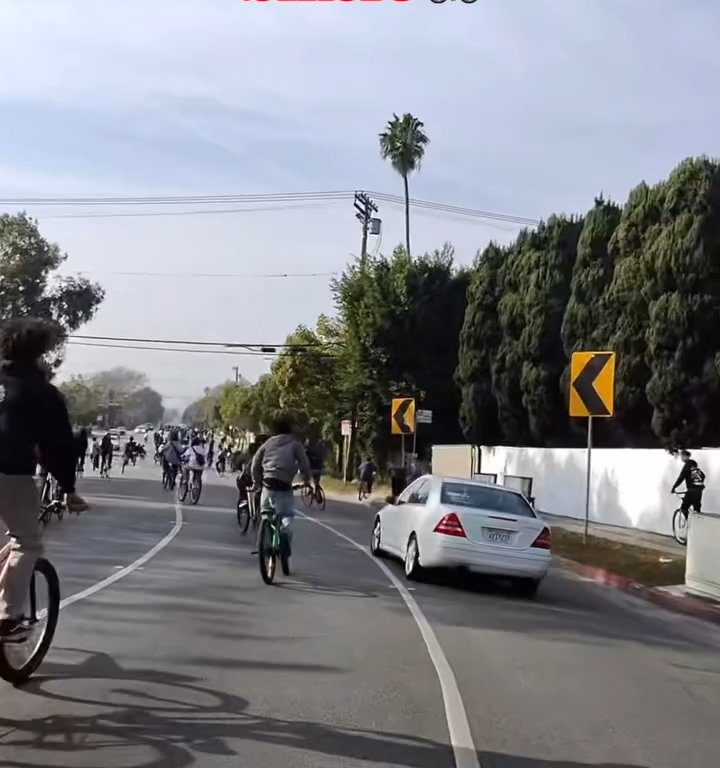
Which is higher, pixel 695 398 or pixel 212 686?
pixel 695 398

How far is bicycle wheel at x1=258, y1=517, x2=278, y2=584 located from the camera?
1302cm

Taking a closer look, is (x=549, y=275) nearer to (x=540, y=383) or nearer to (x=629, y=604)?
(x=540, y=383)

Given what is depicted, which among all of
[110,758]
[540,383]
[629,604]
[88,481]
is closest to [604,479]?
[540,383]

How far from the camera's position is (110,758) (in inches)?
230

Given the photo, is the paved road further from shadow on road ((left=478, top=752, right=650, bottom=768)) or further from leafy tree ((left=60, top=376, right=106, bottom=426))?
leafy tree ((left=60, top=376, right=106, bottom=426))

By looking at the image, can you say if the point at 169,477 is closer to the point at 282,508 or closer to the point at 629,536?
the point at 629,536

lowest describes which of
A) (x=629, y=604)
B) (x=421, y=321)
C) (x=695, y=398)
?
(x=629, y=604)

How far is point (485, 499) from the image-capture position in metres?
15.0

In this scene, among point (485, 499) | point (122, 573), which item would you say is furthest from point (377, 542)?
point (122, 573)

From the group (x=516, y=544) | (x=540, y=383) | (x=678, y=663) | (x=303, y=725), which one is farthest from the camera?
(x=540, y=383)

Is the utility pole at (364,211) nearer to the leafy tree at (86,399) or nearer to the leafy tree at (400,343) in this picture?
the leafy tree at (400,343)

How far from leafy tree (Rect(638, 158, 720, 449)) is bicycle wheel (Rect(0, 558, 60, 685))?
21.6m

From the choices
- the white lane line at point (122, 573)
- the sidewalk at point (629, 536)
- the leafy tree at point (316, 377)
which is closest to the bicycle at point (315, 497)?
the sidewalk at point (629, 536)

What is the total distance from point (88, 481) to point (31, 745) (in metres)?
35.5
